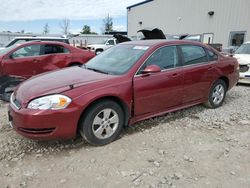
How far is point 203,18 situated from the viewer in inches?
800

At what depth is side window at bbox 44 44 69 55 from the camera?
7424 millimetres

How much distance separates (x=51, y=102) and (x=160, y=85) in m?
1.81

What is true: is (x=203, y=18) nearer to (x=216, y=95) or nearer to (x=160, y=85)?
(x=216, y=95)

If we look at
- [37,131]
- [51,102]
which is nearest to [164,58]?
[51,102]

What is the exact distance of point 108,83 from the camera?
340cm

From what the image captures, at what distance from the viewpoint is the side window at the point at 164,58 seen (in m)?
3.92

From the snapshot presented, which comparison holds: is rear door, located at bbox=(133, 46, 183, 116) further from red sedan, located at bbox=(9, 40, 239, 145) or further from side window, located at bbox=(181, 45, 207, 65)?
side window, located at bbox=(181, 45, 207, 65)

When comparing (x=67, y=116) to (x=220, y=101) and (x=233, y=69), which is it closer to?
(x=220, y=101)

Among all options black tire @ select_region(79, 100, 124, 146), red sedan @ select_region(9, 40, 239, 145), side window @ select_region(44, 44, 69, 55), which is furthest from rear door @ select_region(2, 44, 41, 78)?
black tire @ select_region(79, 100, 124, 146)

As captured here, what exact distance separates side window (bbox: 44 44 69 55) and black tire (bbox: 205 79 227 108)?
4.91 meters

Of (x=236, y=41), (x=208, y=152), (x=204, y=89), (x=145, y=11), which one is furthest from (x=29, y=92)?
(x=145, y=11)

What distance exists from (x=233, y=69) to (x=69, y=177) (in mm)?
4359

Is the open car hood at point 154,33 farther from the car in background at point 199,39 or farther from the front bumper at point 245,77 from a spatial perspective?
the car in background at point 199,39

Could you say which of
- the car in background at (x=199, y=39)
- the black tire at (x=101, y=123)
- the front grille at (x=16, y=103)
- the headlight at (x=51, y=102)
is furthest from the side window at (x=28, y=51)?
the car in background at (x=199, y=39)
